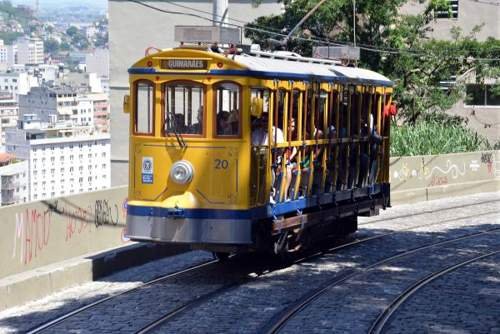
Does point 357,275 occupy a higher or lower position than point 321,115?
lower

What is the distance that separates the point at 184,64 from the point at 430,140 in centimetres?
1912

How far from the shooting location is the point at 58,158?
103 metres

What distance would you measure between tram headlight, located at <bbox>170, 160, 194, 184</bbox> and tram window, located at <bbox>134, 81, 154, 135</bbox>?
2.23 feet

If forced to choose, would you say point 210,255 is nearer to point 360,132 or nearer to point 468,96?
point 360,132

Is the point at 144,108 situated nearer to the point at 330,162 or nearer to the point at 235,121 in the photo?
the point at 235,121

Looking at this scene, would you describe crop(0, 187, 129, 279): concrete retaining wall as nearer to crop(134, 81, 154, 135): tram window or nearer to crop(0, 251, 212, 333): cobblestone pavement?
crop(0, 251, 212, 333): cobblestone pavement

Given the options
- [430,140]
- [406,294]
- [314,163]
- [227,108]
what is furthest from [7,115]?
[406,294]

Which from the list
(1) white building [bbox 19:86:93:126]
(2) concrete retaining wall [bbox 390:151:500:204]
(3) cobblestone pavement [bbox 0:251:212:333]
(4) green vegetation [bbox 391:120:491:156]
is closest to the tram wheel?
(3) cobblestone pavement [bbox 0:251:212:333]

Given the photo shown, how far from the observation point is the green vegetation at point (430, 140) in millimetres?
31547

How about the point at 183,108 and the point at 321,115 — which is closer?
the point at 183,108

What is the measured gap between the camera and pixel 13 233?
13406 mm

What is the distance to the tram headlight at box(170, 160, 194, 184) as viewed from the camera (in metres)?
14.1

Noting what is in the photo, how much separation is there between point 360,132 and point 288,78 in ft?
11.5

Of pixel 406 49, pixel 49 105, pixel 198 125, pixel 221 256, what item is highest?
pixel 406 49
